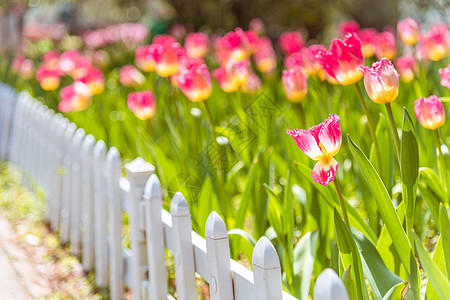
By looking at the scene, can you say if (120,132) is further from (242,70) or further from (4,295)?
(4,295)

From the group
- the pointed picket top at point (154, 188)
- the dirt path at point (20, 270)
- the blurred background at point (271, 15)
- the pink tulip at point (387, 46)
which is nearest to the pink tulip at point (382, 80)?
the pointed picket top at point (154, 188)

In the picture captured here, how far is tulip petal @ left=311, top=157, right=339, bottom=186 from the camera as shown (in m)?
1.40

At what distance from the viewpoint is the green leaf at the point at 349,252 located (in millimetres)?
1458

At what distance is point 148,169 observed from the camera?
2.22 m

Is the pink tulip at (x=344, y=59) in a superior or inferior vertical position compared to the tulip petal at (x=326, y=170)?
superior

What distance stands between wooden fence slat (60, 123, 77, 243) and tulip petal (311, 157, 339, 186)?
1.98m

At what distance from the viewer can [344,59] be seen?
1814mm

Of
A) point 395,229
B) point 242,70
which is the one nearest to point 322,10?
point 242,70

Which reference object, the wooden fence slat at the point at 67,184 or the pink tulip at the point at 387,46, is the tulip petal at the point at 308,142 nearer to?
the wooden fence slat at the point at 67,184

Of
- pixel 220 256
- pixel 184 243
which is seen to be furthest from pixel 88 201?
pixel 220 256

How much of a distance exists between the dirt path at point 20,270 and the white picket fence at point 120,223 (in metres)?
0.19

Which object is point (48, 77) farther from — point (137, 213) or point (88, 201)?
point (137, 213)

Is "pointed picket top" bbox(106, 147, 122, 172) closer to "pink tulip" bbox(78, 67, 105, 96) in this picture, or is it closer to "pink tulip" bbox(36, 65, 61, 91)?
"pink tulip" bbox(78, 67, 105, 96)

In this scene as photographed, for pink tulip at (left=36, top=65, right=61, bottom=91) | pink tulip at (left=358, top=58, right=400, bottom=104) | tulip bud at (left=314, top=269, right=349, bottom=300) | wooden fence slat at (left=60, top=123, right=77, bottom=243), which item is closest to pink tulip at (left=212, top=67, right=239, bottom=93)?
wooden fence slat at (left=60, top=123, right=77, bottom=243)
